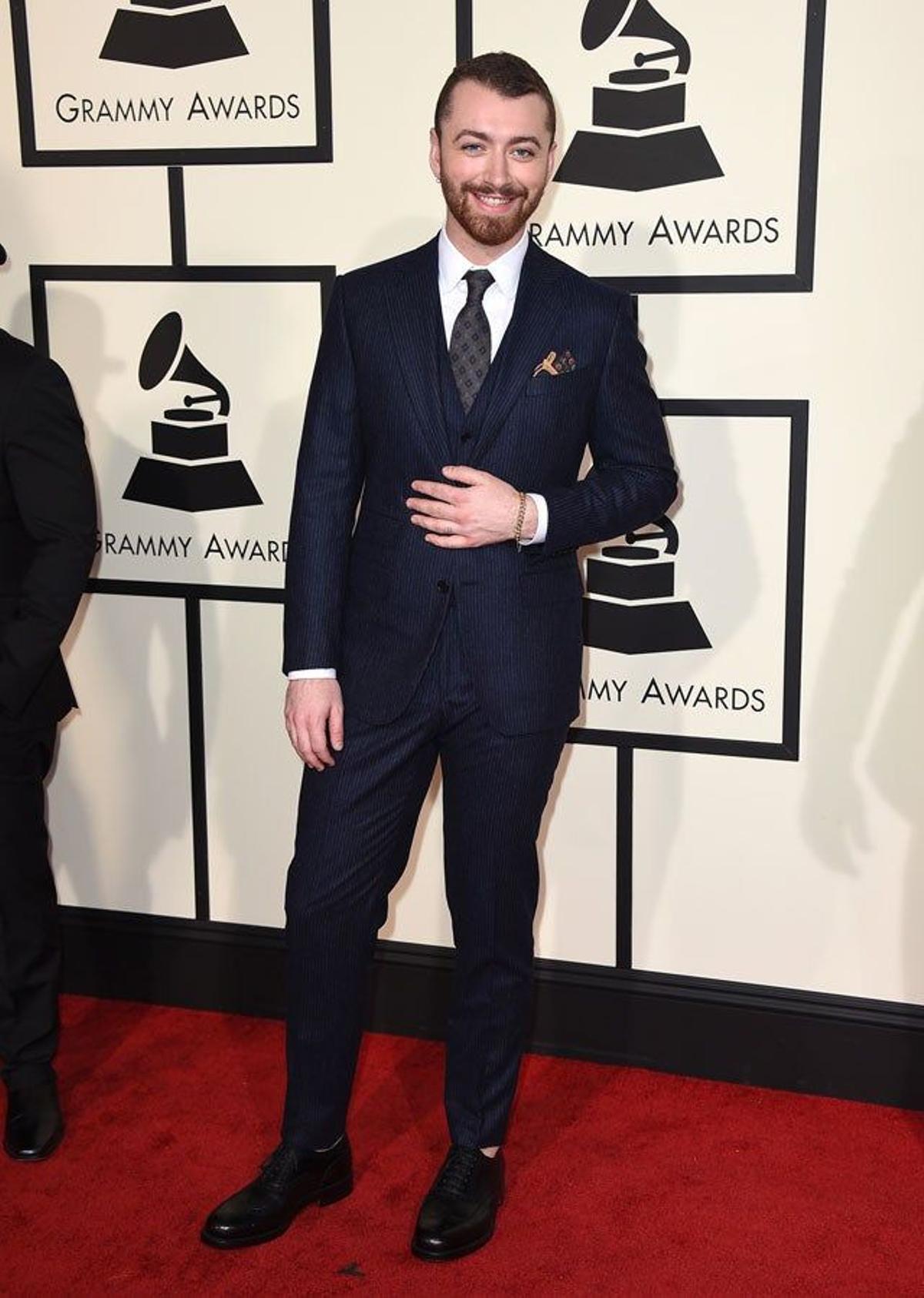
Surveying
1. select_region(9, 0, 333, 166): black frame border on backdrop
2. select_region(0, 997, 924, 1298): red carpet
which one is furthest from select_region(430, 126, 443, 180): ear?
select_region(0, 997, 924, 1298): red carpet

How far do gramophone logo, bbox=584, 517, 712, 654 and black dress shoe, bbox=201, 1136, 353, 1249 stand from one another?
44.4 inches

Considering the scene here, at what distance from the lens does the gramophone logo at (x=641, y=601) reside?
2983mm

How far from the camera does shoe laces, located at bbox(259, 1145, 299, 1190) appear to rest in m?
2.54

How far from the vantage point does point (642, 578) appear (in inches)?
118

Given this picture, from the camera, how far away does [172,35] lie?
3066mm

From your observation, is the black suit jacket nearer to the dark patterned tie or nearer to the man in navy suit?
the man in navy suit

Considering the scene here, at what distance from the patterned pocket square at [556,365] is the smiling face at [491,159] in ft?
0.63

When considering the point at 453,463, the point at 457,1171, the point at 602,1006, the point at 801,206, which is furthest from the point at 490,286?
the point at 602,1006

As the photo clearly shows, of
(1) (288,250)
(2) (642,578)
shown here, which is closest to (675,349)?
(2) (642,578)

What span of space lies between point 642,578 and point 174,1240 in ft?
4.89

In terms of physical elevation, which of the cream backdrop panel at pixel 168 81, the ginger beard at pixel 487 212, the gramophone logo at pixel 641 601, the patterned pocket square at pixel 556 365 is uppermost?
the cream backdrop panel at pixel 168 81

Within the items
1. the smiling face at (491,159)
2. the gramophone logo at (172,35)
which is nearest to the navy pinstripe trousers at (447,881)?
the smiling face at (491,159)

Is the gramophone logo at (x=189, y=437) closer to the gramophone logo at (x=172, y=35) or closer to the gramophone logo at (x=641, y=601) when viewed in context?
the gramophone logo at (x=172, y=35)

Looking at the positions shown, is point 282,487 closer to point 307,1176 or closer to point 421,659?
point 421,659
